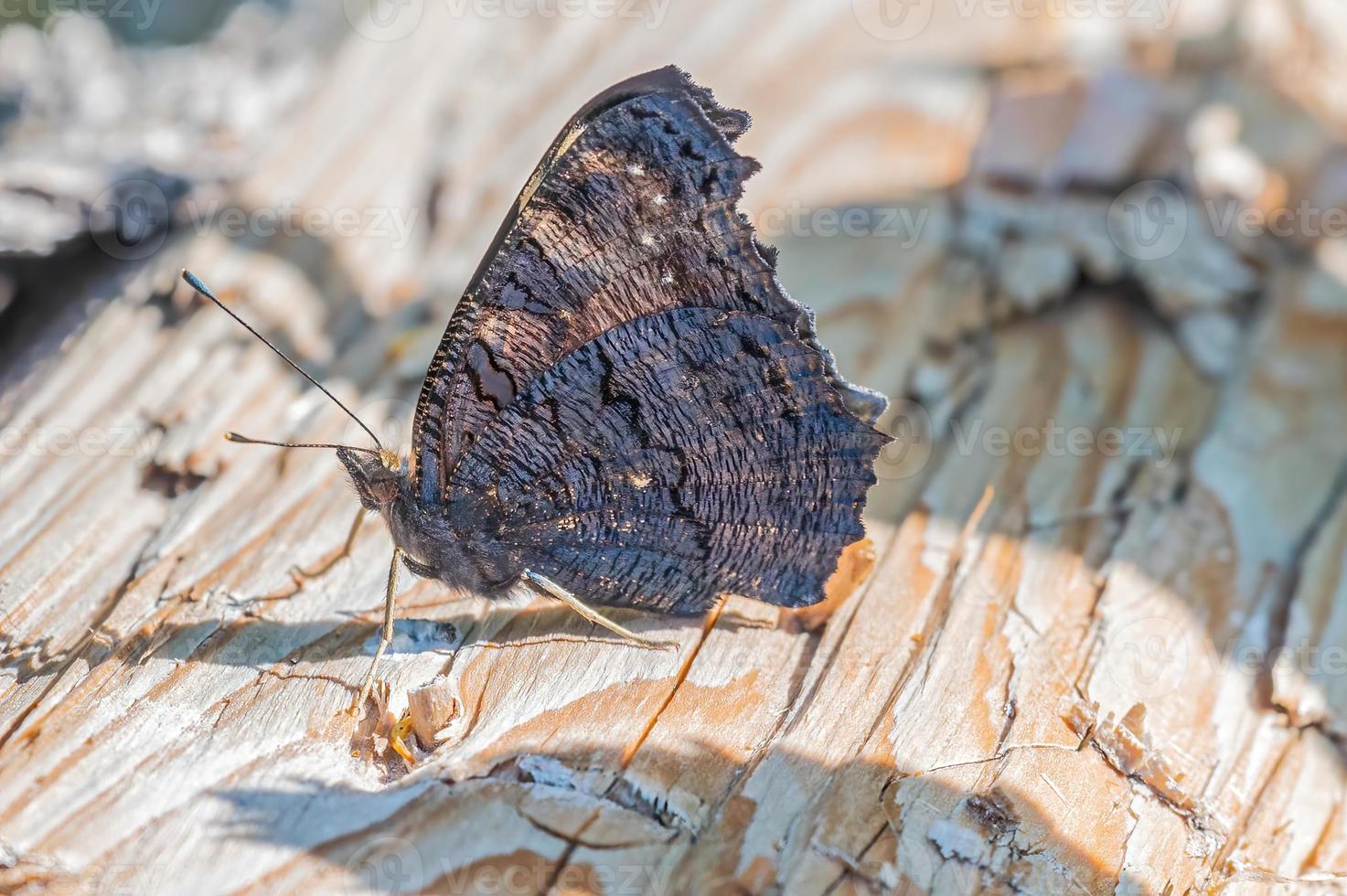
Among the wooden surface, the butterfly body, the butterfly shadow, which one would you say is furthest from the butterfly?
the butterfly shadow

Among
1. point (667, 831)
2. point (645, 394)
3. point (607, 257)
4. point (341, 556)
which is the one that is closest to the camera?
point (667, 831)

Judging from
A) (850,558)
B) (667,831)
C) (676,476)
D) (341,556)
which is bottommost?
(667,831)

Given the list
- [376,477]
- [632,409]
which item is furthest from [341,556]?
[632,409]

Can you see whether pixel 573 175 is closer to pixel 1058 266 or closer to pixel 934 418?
pixel 934 418

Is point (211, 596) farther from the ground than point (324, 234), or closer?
closer

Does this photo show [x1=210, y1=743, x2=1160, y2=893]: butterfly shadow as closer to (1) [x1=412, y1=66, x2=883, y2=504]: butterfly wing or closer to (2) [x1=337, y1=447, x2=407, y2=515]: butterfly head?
(2) [x1=337, y1=447, x2=407, y2=515]: butterfly head

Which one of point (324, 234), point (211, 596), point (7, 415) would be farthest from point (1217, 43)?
point (7, 415)

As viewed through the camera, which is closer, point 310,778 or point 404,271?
point 310,778

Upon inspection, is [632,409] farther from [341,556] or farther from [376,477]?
[341,556]
